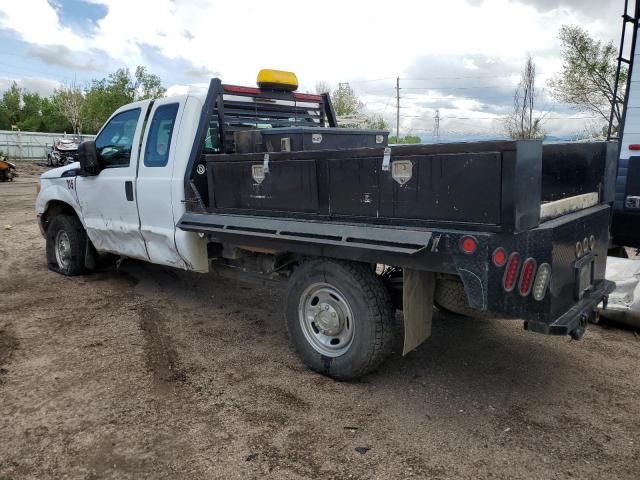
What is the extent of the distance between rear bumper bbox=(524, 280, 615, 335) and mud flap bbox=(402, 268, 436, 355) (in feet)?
2.25

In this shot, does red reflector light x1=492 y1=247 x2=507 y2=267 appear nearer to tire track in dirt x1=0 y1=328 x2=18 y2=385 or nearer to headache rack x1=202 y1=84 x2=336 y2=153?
headache rack x1=202 y1=84 x2=336 y2=153

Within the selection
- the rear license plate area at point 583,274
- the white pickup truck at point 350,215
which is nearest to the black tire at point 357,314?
the white pickup truck at point 350,215

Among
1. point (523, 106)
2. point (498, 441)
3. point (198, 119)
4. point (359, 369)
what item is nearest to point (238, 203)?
point (198, 119)

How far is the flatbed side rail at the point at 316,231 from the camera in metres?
3.14

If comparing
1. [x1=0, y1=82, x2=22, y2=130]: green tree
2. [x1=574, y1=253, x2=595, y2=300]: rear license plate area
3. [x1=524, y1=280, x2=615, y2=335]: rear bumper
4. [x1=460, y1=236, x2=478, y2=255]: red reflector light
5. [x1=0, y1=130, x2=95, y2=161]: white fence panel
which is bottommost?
[x1=524, y1=280, x2=615, y2=335]: rear bumper

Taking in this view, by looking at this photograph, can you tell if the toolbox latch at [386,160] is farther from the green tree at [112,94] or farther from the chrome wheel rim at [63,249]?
the green tree at [112,94]

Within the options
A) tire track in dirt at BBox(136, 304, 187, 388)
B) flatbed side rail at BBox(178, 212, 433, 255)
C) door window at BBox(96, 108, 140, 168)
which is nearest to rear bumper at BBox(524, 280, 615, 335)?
flatbed side rail at BBox(178, 212, 433, 255)

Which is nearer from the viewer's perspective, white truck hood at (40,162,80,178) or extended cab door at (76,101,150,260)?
extended cab door at (76,101,150,260)

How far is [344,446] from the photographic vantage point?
2.98 meters

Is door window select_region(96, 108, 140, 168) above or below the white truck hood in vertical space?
above

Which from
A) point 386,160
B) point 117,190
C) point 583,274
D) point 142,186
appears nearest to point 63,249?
point 117,190

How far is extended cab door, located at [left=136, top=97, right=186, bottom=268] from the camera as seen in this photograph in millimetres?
4875

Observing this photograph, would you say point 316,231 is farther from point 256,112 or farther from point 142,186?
point 142,186

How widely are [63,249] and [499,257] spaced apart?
19.5ft
